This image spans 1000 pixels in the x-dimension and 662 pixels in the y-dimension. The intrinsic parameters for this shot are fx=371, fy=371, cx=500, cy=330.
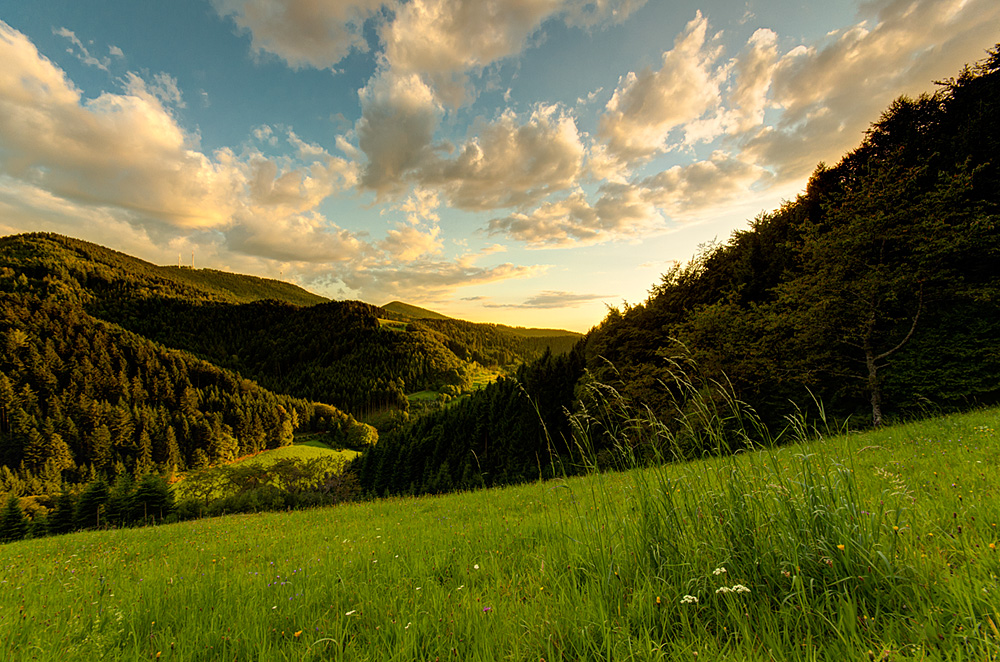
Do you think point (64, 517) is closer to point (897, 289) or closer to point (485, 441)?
point (485, 441)

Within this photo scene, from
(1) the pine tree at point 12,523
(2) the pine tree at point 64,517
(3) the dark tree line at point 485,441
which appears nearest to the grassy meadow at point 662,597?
(3) the dark tree line at point 485,441

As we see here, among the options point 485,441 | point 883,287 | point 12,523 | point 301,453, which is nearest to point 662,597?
point 883,287

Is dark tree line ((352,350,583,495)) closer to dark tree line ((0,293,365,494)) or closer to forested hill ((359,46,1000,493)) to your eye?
forested hill ((359,46,1000,493))

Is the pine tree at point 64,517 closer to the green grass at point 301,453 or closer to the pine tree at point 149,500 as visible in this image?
the pine tree at point 149,500

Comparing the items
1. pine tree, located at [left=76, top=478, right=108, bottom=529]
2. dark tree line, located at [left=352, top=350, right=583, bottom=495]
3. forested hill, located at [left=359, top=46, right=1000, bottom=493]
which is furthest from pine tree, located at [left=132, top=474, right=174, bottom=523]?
forested hill, located at [left=359, top=46, right=1000, bottom=493]

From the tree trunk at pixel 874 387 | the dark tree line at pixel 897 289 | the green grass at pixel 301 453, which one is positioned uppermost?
the dark tree line at pixel 897 289

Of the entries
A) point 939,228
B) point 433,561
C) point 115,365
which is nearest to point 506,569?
point 433,561

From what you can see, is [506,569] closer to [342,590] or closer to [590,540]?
[590,540]

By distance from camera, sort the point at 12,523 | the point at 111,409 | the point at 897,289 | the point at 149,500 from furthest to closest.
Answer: the point at 111,409 → the point at 149,500 → the point at 12,523 → the point at 897,289

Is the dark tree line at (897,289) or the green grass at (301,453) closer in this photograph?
the dark tree line at (897,289)

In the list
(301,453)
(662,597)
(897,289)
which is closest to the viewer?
(662,597)

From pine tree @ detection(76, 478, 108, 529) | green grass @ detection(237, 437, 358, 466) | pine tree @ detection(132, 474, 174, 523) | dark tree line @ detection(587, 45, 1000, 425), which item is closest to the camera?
dark tree line @ detection(587, 45, 1000, 425)

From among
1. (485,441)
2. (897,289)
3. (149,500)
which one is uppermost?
(897,289)

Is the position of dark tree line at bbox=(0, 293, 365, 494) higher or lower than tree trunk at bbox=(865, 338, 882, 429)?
lower
